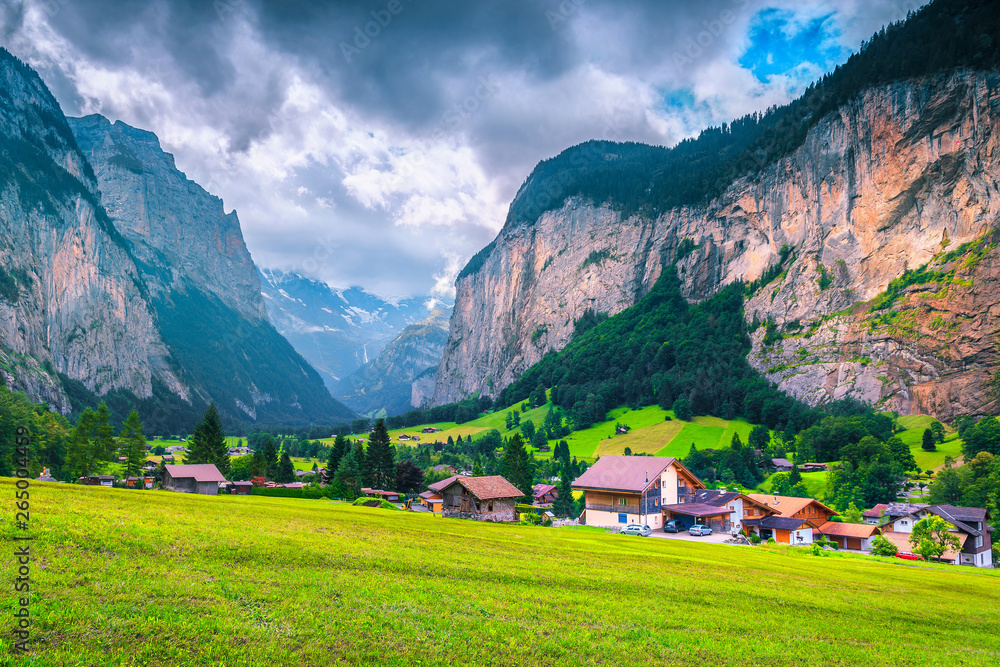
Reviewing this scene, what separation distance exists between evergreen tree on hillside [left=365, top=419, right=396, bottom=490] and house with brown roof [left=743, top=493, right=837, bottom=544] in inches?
2067

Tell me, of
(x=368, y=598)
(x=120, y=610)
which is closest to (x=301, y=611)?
(x=368, y=598)

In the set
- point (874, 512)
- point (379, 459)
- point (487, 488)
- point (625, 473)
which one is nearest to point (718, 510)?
point (625, 473)

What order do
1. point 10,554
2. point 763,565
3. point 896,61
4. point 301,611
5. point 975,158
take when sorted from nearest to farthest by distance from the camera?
point 301,611 → point 10,554 → point 763,565 → point 975,158 → point 896,61

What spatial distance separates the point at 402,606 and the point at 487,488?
163ft

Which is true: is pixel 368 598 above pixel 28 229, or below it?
below

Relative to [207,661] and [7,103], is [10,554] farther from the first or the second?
[7,103]

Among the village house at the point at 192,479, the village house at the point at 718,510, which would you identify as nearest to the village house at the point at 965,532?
the village house at the point at 718,510

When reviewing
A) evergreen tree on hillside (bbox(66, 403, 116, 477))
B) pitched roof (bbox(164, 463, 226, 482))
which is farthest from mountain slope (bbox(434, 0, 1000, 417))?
evergreen tree on hillside (bbox(66, 403, 116, 477))

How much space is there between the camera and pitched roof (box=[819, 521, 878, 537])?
6819 centimetres

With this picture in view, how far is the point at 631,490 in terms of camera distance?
208ft

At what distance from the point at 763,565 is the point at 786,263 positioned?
562 ft

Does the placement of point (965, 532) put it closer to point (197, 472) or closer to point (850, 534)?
point (850, 534)

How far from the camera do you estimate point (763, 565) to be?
102ft

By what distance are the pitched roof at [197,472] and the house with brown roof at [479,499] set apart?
34.1m
